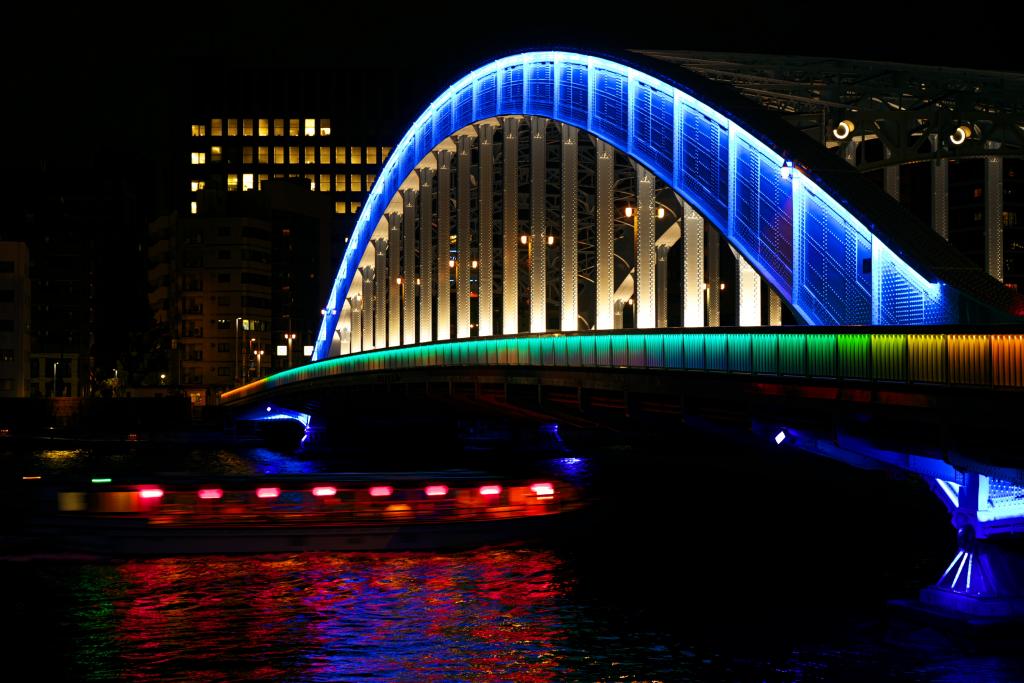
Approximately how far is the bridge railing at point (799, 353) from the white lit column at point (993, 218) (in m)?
8.77

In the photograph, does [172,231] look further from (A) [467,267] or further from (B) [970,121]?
(B) [970,121]

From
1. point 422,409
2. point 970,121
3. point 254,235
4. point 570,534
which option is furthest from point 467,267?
point 254,235

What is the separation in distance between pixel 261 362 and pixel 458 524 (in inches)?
4332

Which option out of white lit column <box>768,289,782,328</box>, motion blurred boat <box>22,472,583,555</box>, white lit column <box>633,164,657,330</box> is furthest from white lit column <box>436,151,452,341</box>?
white lit column <box>768,289,782,328</box>

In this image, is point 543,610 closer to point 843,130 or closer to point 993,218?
point 843,130

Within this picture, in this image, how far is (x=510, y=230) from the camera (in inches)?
2108

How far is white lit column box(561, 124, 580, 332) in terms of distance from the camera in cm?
4609

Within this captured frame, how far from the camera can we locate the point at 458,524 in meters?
41.1

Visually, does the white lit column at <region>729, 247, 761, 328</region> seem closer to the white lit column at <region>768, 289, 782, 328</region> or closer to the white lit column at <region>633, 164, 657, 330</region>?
the white lit column at <region>768, 289, 782, 328</region>

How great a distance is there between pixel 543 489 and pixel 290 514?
718cm

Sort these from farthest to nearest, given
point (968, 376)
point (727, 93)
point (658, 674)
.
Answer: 1. point (727, 93)
2. point (658, 674)
3. point (968, 376)

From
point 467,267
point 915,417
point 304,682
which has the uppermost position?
point 467,267

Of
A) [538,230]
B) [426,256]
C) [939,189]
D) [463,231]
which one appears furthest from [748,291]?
[426,256]

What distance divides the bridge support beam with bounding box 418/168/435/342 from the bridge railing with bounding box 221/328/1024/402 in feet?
66.8
